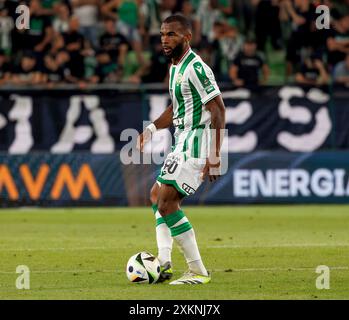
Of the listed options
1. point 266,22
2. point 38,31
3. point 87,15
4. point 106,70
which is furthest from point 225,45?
point 38,31

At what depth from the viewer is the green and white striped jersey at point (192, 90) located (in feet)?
34.1

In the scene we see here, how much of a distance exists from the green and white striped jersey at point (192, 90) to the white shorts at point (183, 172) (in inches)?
12.8

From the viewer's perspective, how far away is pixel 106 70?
21.9 m

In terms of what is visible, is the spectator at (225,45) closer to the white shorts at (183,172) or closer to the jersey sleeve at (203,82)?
the jersey sleeve at (203,82)

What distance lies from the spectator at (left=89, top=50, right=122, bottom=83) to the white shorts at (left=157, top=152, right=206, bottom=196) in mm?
11249

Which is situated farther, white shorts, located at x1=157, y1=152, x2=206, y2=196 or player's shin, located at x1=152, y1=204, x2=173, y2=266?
player's shin, located at x1=152, y1=204, x2=173, y2=266

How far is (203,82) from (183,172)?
875 millimetres

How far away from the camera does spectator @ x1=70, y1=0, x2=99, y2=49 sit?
23125 mm

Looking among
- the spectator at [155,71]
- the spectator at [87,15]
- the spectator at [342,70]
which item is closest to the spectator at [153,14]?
the spectator at [87,15]

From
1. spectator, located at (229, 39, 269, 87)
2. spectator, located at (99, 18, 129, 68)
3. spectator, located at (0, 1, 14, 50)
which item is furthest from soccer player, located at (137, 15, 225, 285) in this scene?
spectator, located at (0, 1, 14, 50)

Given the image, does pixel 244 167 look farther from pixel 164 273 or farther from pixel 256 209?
pixel 164 273

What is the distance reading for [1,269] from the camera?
38.3ft

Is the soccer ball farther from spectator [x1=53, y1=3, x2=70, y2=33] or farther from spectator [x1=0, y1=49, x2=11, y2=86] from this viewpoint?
spectator [x1=53, y1=3, x2=70, y2=33]
